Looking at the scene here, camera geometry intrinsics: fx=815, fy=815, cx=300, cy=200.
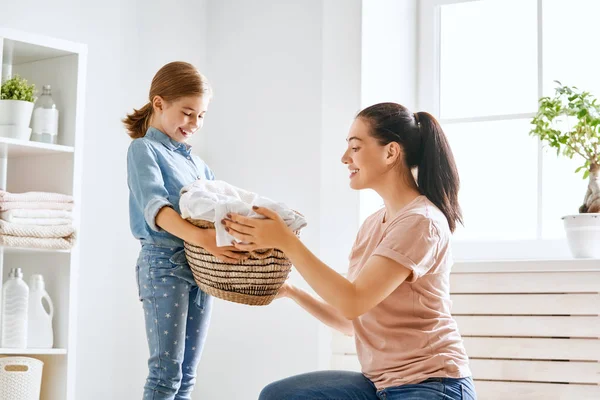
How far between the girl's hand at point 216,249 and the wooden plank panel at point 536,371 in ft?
3.66

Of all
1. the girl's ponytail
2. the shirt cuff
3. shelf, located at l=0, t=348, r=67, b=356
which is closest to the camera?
the shirt cuff

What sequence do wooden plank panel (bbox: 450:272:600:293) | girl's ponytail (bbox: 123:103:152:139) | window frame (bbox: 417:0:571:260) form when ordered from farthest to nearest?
window frame (bbox: 417:0:571:260) < wooden plank panel (bbox: 450:272:600:293) < girl's ponytail (bbox: 123:103:152:139)

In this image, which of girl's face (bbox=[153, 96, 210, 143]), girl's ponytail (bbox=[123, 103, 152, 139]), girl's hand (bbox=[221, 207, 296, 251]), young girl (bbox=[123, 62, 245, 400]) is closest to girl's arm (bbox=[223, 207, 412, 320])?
girl's hand (bbox=[221, 207, 296, 251])

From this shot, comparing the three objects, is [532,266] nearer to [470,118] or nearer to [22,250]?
[470,118]

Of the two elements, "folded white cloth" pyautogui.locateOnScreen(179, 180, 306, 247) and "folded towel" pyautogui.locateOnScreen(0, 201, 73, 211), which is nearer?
"folded white cloth" pyautogui.locateOnScreen(179, 180, 306, 247)

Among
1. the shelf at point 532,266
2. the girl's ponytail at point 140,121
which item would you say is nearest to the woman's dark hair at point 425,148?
the girl's ponytail at point 140,121

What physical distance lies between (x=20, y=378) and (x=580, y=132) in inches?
73.0

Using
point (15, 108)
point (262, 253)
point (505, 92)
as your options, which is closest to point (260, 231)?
point (262, 253)

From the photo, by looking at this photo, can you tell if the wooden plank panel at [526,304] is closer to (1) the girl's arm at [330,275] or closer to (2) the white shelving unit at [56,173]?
(1) the girl's arm at [330,275]

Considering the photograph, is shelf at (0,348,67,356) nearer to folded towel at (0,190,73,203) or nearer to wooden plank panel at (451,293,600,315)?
folded towel at (0,190,73,203)

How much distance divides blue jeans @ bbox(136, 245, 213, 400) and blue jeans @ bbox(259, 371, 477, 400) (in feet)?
0.71

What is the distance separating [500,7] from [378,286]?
1.74 m

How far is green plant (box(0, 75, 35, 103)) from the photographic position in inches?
91.9

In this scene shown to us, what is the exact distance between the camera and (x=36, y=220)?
7.63ft
